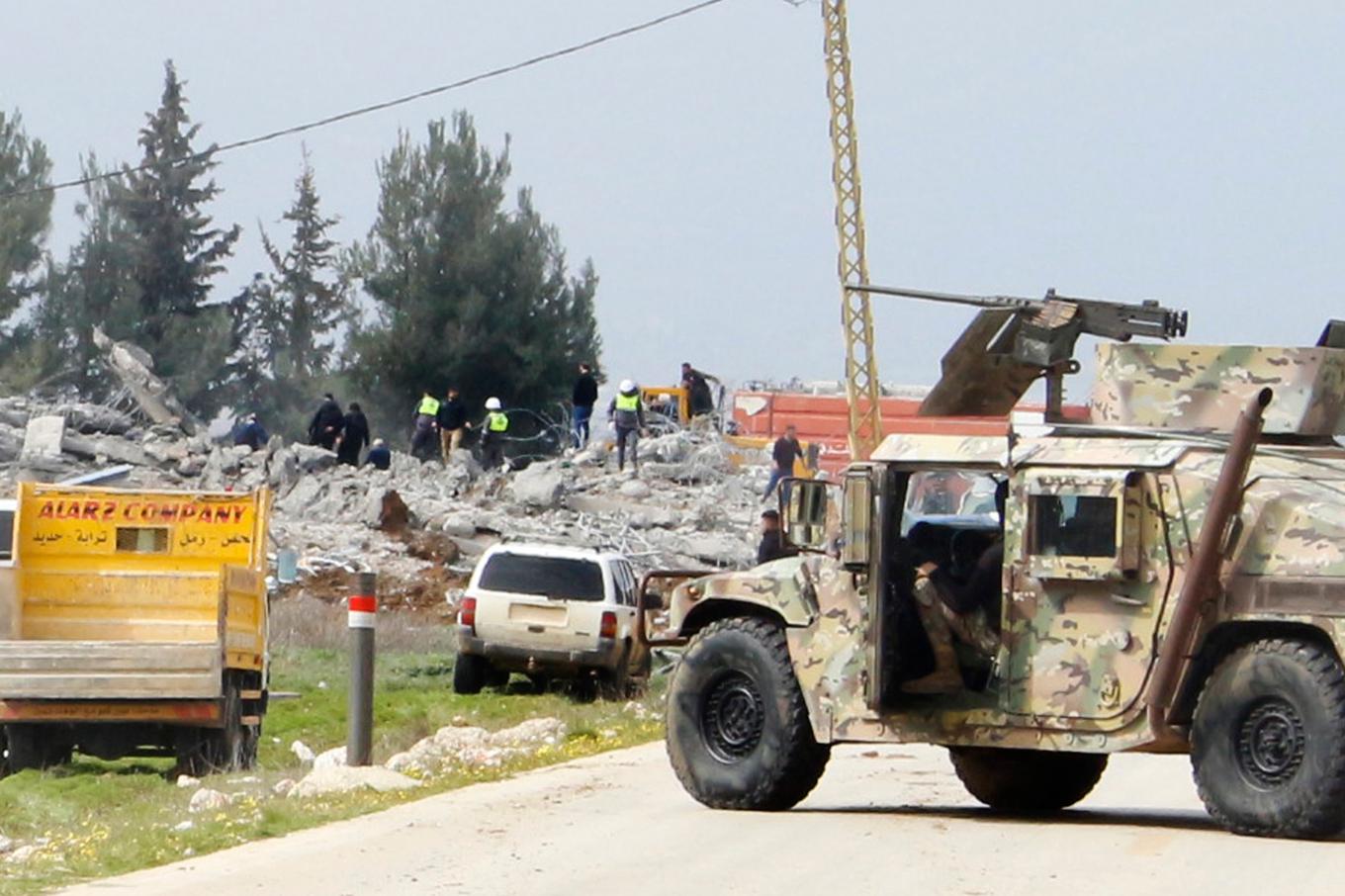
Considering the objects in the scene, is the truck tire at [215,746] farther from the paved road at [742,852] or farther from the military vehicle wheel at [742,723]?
the military vehicle wheel at [742,723]

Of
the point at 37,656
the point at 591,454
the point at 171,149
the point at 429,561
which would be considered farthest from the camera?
the point at 171,149

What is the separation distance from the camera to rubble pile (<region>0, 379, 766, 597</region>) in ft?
141

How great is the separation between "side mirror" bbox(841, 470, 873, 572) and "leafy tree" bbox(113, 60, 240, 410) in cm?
5775

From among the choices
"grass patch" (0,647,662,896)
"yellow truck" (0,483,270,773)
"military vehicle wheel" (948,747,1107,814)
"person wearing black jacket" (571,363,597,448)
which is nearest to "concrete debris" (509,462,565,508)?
"person wearing black jacket" (571,363,597,448)

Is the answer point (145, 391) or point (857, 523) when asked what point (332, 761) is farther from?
point (145, 391)

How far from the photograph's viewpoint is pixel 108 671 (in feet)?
69.4

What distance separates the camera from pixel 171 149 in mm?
75125

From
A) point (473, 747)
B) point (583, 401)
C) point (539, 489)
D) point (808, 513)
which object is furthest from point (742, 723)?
point (583, 401)

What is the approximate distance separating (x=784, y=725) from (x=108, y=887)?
444 centimetres

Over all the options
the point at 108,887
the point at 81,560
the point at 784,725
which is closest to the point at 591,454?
the point at 81,560

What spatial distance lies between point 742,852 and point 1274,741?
8.83 feet

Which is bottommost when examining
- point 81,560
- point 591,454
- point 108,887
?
point 108,887

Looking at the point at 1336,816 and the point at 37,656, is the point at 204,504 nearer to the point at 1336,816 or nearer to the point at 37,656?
the point at 37,656

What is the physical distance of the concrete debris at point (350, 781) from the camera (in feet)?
49.9
